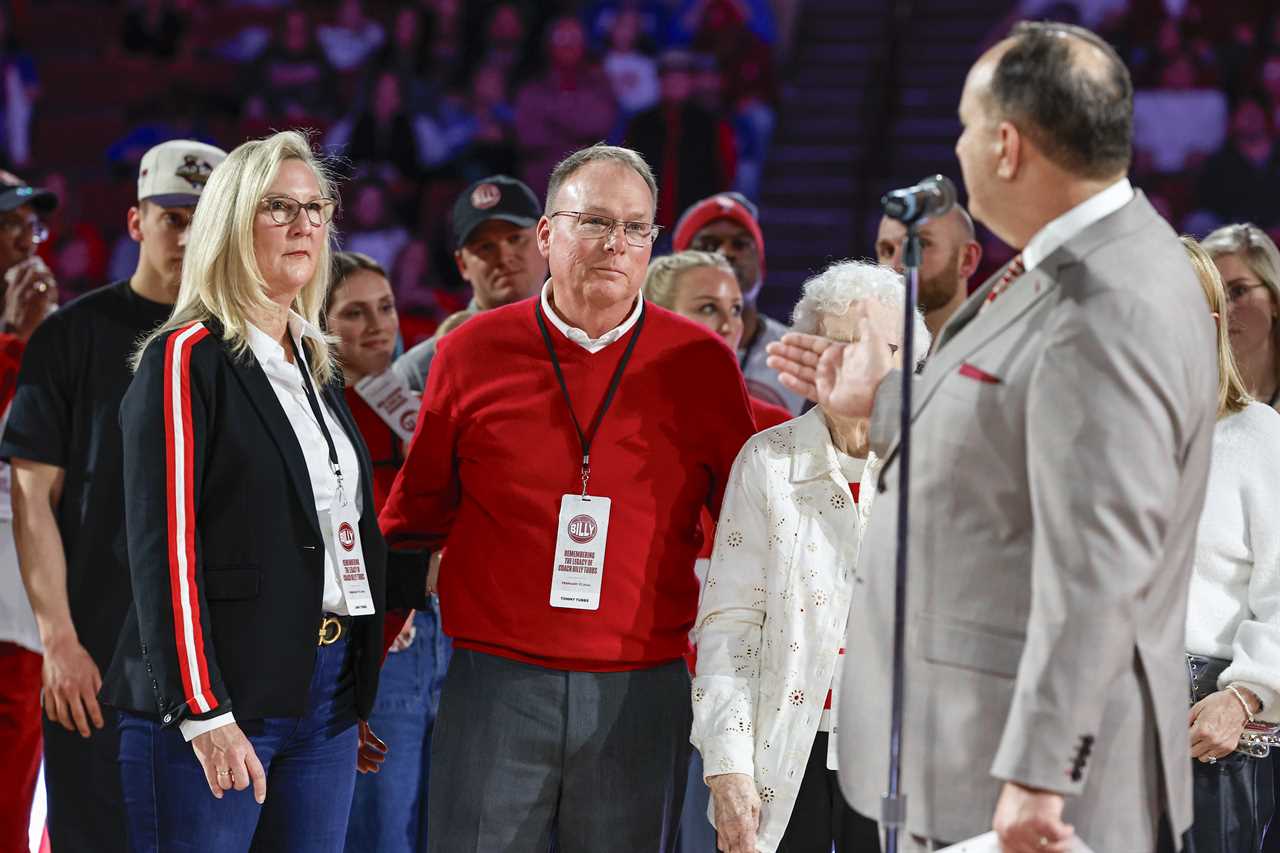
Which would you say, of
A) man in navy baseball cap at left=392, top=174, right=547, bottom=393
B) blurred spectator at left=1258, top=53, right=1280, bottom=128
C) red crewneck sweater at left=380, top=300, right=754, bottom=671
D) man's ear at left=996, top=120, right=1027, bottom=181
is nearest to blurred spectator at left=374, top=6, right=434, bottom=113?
blurred spectator at left=1258, top=53, right=1280, bottom=128

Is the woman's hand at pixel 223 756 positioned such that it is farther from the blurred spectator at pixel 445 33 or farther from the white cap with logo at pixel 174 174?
the blurred spectator at pixel 445 33

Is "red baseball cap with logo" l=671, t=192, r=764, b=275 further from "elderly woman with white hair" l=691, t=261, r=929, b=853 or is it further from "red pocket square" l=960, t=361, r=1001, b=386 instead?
"red pocket square" l=960, t=361, r=1001, b=386

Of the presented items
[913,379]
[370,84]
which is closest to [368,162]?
[370,84]

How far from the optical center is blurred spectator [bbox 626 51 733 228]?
777cm

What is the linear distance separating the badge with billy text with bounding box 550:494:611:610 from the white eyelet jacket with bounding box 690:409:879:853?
196 mm

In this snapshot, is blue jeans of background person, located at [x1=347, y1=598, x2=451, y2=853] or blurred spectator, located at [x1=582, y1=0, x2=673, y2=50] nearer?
blue jeans of background person, located at [x1=347, y1=598, x2=451, y2=853]

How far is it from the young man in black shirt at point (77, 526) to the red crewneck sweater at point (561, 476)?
0.71 meters

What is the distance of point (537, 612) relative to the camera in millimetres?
2627

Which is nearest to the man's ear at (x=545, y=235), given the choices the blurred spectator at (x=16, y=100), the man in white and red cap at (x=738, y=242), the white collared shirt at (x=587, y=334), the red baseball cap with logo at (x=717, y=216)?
the white collared shirt at (x=587, y=334)

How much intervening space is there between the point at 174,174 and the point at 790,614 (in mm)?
1784

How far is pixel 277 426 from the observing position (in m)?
2.49

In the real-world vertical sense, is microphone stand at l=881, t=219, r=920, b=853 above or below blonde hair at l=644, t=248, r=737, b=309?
below

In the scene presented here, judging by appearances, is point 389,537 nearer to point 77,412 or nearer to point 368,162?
point 77,412

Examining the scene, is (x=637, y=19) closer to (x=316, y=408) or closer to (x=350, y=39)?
(x=350, y=39)
